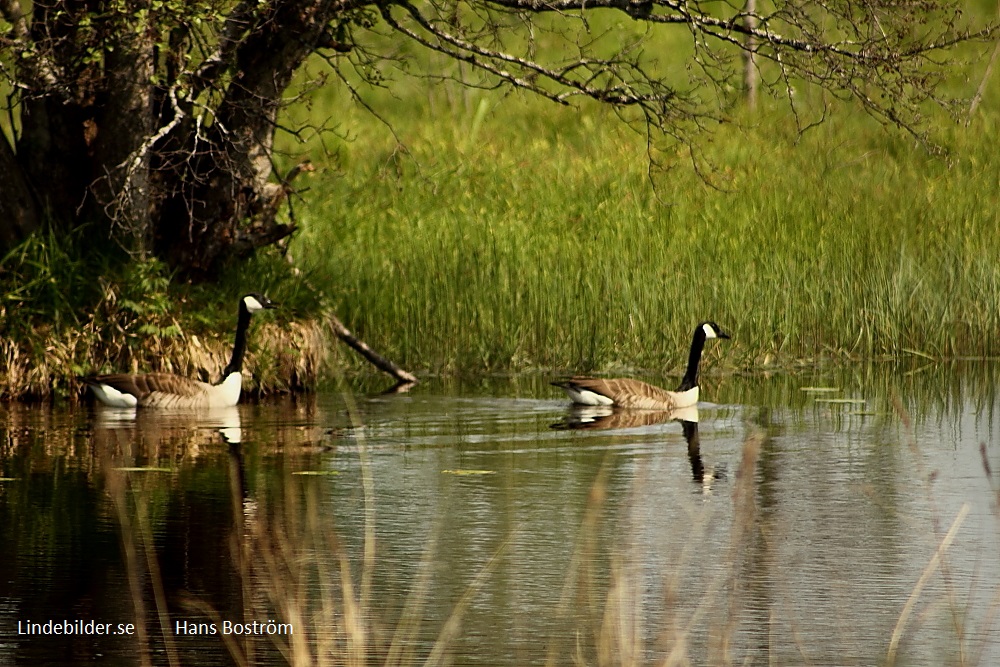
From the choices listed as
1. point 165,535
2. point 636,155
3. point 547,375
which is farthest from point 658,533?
point 636,155

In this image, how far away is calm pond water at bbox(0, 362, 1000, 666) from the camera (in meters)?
6.96

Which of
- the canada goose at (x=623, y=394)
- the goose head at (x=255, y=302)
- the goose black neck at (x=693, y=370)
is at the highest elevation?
the goose head at (x=255, y=302)

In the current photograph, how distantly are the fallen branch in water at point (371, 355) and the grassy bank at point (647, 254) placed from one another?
75cm

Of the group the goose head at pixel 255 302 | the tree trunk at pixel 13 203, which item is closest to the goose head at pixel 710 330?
the goose head at pixel 255 302

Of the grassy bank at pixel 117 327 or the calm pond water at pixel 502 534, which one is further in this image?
the grassy bank at pixel 117 327

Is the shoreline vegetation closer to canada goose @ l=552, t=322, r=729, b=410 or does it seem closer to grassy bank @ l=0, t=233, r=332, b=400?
grassy bank @ l=0, t=233, r=332, b=400

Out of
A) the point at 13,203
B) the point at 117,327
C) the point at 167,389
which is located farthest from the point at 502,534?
the point at 13,203

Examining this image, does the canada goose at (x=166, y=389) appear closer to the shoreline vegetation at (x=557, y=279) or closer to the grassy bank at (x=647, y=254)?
the shoreline vegetation at (x=557, y=279)

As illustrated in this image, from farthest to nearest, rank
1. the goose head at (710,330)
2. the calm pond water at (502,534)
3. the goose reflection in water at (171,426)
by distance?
the goose head at (710,330), the goose reflection in water at (171,426), the calm pond water at (502,534)

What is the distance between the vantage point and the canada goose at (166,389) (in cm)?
1445

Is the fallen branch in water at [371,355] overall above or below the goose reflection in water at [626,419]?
above

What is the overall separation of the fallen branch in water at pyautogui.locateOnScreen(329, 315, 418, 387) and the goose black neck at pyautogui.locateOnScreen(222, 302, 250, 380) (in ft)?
4.48

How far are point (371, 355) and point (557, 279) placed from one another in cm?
243

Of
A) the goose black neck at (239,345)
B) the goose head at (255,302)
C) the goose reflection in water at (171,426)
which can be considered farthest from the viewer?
the goose head at (255,302)
